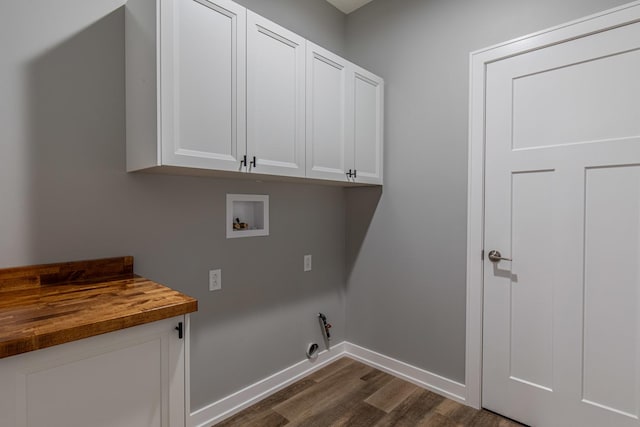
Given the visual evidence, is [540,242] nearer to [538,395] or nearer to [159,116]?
[538,395]

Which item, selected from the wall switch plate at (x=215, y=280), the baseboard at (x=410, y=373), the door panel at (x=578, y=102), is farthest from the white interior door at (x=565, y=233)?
the wall switch plate at (x=215, y=280)

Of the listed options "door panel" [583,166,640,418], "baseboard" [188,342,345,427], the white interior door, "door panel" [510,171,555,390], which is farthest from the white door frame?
"baseboard" [188,342,345,427]

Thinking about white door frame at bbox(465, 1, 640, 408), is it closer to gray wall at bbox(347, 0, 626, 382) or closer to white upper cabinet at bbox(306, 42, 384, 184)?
gray wall at bbox(347, 0, 626, 382)

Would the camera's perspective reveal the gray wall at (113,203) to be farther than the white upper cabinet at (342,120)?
No

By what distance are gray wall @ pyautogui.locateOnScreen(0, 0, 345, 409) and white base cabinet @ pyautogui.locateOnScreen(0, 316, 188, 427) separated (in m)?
0.64

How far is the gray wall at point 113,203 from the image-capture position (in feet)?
4.33

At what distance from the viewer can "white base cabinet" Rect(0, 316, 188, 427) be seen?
871mm

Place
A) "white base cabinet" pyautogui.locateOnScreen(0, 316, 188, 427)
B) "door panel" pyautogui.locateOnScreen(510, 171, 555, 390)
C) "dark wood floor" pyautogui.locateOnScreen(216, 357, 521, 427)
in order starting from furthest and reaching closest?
1. "dark wood floor" pyautogui.locateOnScreen(216, 357, 521, 427)
2. "door panel" pyautogui.locateOnScreen(510, 171, 555, 390)
3. "white base cabinet" pyautogui.locateOnScreen(0, 316, 188, 427)

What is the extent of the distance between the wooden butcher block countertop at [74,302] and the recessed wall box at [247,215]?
0.58 metres

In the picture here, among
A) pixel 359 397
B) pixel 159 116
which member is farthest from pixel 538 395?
pixel 159 116

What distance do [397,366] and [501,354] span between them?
0.74 meters

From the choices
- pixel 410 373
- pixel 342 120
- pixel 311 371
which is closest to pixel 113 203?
pixel 342 120

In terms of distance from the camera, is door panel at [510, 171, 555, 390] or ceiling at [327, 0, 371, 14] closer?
door panel at [510, 171, 555, 390]

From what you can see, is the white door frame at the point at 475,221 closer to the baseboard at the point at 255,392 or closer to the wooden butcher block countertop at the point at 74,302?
the baseboard at the point at 255,392
